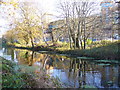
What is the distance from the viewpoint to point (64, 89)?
3.19 metres

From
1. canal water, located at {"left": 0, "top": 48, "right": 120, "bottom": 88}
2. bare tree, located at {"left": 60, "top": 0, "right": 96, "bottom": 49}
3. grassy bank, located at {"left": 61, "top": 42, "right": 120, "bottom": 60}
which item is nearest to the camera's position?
canal water, located at {"left": 0, "top": 48, "right": 120, "bottom": 88}

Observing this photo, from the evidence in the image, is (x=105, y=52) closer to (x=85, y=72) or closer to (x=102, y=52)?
(x=102, y=52)

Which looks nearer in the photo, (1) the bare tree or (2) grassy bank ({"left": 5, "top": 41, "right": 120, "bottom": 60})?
(2) grassy bank ({"left": 5, "top": 41, "right": 120, "bottom": 60})

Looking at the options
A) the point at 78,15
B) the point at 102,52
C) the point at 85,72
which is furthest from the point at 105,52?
the point at 78,15

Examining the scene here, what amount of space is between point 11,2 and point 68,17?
8.90m

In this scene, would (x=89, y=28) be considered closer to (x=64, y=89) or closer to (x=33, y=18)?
(x=33, y=18)

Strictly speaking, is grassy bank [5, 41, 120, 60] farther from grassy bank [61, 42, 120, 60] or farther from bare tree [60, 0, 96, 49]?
bare tree [60, 0, 96, 49]

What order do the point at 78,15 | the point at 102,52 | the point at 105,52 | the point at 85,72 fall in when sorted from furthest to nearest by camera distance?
the point at 78,15 → the point at 102,52 → the point at 105,52 → the point at 85,72

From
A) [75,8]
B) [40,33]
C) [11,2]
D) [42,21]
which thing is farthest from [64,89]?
[40,33]

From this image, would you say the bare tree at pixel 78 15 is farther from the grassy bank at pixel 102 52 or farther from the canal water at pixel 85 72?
the canal water at pixel 85 72

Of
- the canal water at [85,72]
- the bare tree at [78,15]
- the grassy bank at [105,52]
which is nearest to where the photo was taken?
the canal water at [85,72]

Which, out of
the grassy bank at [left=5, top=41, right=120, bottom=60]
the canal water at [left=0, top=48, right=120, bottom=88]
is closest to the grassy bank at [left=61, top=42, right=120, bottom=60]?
the grassy bank at [left=5, top=41, right=120, bottom=60]

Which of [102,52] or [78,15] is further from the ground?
[78,15]

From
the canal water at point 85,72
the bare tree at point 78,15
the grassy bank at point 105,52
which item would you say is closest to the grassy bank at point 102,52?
the grassy bank at point 105,52
